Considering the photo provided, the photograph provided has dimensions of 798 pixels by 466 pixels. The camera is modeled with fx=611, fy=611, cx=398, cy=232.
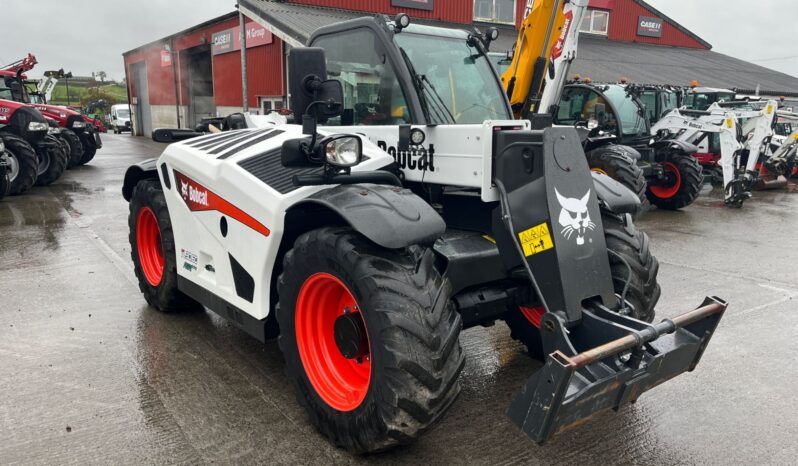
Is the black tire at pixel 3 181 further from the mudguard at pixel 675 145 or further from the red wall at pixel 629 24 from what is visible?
the red wall at pixel 629 24

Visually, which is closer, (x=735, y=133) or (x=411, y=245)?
(x=411, y=245)

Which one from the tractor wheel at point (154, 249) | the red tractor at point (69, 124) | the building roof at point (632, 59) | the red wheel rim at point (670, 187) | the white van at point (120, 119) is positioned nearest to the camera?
the tractor wheel at point (154, 249)

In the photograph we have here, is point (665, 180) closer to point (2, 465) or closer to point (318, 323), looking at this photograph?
point (318, 323)

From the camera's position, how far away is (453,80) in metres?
3.86

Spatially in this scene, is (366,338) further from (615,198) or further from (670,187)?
(670,187)

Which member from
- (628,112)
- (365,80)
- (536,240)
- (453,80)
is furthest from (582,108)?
(536,240)

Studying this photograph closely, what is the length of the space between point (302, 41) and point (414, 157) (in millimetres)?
13179

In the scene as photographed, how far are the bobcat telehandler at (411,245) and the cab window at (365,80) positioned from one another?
0.01 meters

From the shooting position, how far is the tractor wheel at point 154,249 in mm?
4504

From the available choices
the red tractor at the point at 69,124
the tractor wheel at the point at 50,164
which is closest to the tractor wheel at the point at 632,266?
the tractor wheel at the point at 50,164

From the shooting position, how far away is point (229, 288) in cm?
365

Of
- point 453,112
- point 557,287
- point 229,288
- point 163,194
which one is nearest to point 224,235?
point 229,288

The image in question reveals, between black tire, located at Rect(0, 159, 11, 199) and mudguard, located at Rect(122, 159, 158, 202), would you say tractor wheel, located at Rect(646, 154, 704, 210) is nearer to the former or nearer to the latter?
mudguard, located at Rect(122, 159, 158, 202)

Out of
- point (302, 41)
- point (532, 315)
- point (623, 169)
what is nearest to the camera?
point (532, 315)
